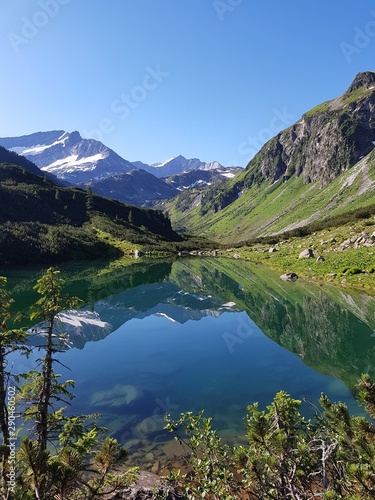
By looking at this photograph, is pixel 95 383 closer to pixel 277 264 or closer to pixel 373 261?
pixel 373 261

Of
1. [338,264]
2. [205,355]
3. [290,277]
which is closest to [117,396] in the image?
[205,355]

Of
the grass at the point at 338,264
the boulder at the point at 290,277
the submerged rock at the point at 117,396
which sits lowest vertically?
the submerged rock at the point at 117,396

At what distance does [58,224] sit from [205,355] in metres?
127

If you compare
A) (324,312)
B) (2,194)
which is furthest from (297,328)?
(2,194)

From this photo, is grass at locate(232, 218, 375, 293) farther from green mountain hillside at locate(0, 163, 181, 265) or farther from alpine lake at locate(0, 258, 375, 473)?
green mountain hillside at locate(0, 163, 181, 265)

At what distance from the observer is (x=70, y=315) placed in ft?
Answer: 131

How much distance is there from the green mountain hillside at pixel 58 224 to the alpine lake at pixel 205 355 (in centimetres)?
6044

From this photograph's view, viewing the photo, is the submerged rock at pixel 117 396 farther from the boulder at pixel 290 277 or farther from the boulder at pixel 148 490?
the boulder at pixel 290 277

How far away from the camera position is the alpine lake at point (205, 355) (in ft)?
55.7

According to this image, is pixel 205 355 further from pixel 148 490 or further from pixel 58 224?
pixel 58 224

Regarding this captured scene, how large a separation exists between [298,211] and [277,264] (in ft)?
429

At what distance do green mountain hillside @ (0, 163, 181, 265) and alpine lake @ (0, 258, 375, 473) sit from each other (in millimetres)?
60443

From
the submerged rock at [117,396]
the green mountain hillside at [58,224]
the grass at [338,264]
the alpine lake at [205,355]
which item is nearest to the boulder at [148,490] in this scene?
the alpine lake at [205,355]

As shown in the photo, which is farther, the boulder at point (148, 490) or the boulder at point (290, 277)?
the boulder at point (290, 277)
